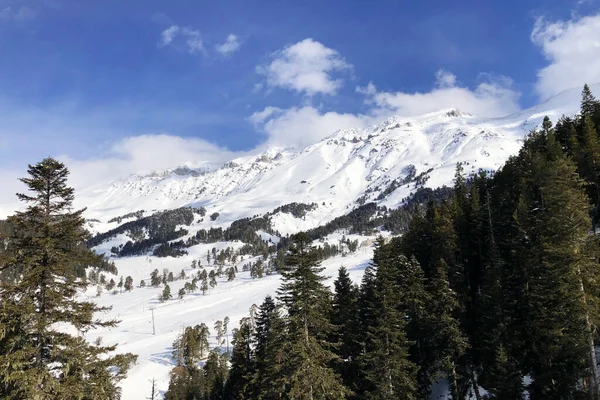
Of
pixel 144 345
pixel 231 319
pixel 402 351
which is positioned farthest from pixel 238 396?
pixel 231 319

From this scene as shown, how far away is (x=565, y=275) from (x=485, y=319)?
12.9 meters

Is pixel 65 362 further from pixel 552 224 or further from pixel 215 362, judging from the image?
pixel 215 362

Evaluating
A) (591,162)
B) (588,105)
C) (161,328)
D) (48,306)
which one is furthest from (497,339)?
(161,328)

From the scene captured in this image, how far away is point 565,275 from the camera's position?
85.4ft

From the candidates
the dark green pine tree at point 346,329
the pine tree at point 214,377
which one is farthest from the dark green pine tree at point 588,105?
the pine tree at point 214,377

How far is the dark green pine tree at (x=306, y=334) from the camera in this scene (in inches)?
965

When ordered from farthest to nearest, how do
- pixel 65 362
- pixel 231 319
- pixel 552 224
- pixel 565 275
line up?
pixel 231 319 → pixel 552 224 → pixel 565 275 → pixel 65 362

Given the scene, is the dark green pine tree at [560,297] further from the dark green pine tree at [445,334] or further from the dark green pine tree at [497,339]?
the dark green pine tree at [445,334]

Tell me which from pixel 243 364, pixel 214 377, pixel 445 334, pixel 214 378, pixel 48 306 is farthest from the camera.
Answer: pixel 214 377

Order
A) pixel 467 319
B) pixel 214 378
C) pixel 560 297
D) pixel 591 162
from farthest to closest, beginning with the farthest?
pixel 214 378 < pixel 591 162 < pixel 467 319 < pixel 560 297

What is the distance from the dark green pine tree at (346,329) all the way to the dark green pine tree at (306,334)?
41.4 feet

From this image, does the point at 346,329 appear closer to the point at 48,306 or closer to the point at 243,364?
the point at 243,364

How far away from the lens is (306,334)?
Answer: 83.5 feet

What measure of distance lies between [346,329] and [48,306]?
31722 millimetres
